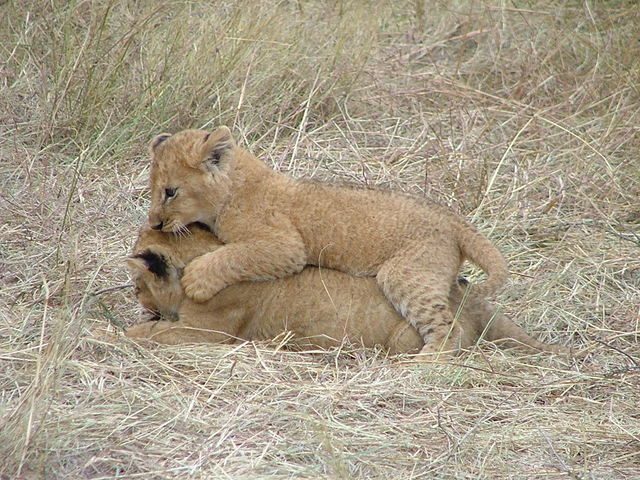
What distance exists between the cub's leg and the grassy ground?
0.54 feet

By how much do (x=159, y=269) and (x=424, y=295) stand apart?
4.17 feet

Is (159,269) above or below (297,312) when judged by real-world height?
above

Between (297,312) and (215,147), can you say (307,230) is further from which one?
(215,147)

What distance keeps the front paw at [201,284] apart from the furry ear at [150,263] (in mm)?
113

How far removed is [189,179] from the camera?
635 cm

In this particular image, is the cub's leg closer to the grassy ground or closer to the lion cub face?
the grassy ground

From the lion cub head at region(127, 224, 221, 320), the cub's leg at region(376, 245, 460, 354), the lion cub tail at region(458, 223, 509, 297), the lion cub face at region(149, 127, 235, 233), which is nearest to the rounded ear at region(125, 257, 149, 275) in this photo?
the lion cub head at region(127, 224, 221, 320)

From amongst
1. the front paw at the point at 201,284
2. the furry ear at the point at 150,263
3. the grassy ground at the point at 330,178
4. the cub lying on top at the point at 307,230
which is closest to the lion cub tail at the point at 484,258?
the cub lying on top at the point at 307,230

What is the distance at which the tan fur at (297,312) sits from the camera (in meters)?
6.04

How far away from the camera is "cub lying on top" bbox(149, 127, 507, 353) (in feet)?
19.7

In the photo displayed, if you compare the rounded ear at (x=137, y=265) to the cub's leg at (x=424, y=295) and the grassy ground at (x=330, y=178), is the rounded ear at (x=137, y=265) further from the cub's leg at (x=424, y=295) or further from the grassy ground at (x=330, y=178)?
the cub's leg at (x=424, y=295)

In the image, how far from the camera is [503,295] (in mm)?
6691

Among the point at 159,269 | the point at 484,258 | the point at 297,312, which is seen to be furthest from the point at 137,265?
the point at 484,258

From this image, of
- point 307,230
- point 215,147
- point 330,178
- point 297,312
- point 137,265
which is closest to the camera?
point 137,265
